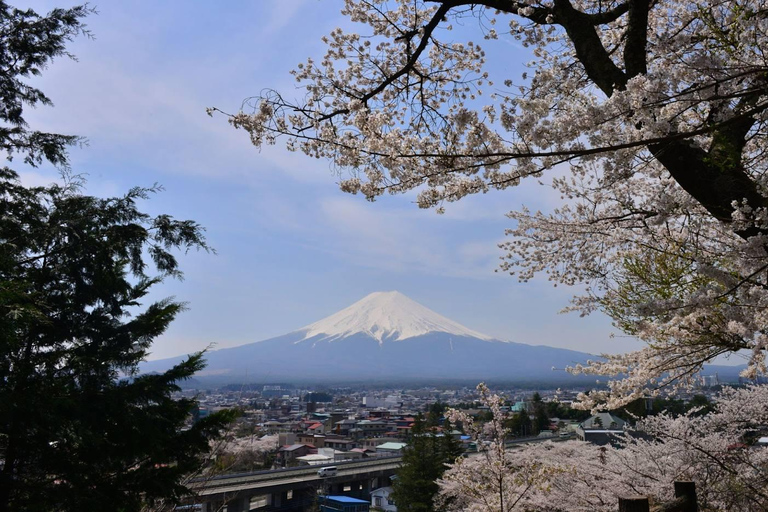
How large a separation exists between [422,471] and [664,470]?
41.3ft

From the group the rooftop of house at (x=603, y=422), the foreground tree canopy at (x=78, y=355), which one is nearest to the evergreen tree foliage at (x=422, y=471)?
the rooftop of house at (x=603, y=422)

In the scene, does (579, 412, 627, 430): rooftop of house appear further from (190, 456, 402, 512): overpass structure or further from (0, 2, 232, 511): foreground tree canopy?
(0, 2, 232, 511): foreground tree canopy

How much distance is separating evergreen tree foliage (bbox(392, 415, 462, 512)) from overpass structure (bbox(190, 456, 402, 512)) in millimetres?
3326

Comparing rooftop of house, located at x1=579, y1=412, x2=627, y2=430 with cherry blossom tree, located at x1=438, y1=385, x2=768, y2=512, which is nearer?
cherry blossom tree, located at x1=438, y1=385, x2=768, y2=512

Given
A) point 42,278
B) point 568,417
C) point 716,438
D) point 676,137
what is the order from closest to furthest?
1. point 676,137
2. point 42,278
3. point 716,438
4. point 568,417

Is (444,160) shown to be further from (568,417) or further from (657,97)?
(568,417)

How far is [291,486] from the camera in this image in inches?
854

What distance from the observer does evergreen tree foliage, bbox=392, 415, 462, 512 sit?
55.3 ft

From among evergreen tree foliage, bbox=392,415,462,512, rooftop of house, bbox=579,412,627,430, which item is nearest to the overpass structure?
evergreen tree foliage, bbox=392,415,462,512

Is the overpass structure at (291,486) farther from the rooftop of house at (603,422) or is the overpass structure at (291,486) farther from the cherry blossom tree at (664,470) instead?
the cherry blossom tree at (664,470)

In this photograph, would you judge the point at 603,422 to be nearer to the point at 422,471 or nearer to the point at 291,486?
the point at 422,471

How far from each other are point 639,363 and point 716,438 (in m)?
2.95

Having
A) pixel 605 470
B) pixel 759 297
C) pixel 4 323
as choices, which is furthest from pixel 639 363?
pixel 4 323

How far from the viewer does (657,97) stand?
187 centimetres
